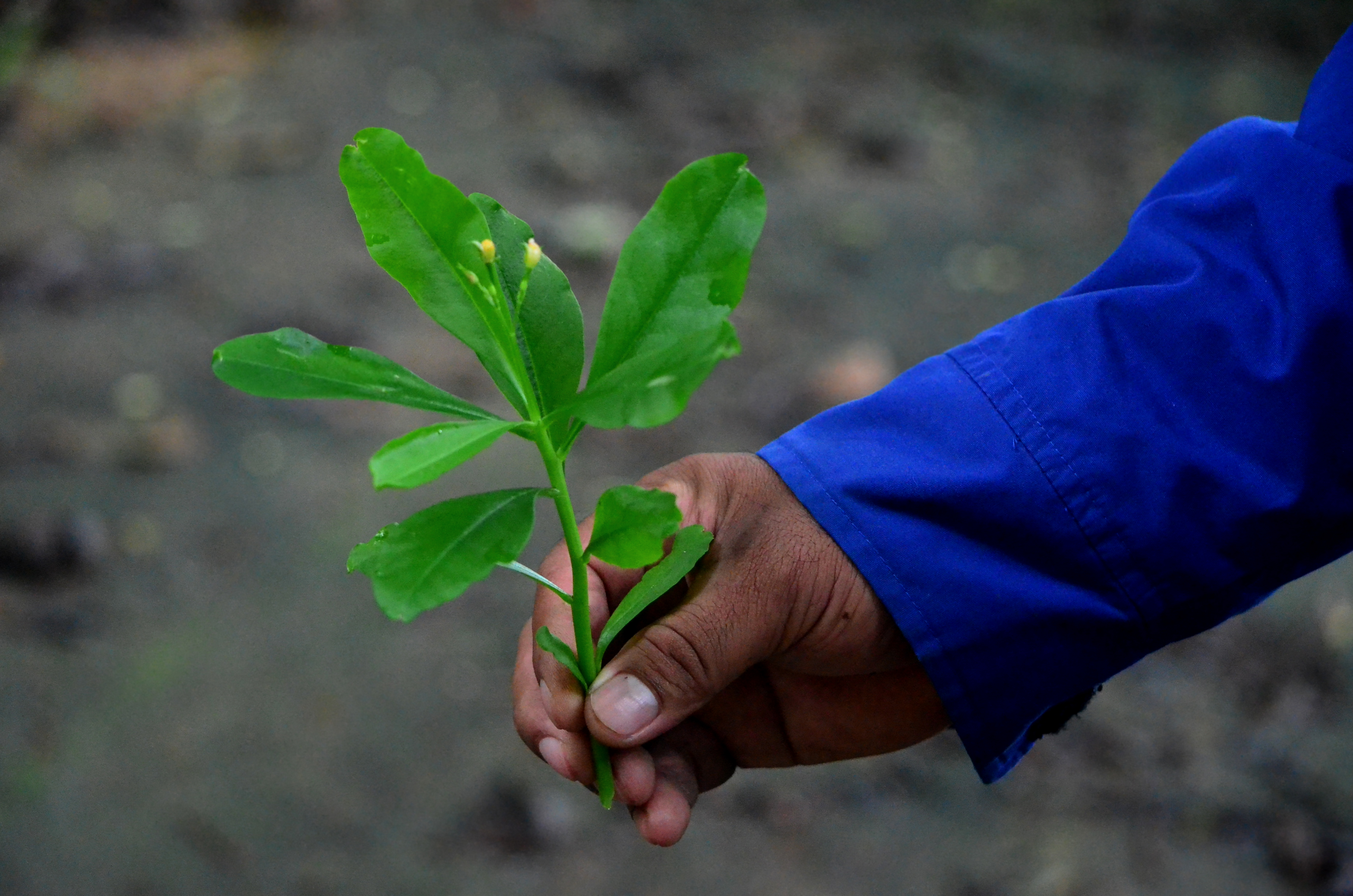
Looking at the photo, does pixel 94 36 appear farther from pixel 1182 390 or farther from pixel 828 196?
pixel 1182 390

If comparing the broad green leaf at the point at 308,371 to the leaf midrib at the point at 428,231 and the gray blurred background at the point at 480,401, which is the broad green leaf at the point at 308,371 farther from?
the gray blurred background at the point at 480,401

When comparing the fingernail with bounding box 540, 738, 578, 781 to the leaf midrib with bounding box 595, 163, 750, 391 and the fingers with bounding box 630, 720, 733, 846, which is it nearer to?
the fingers with bounding box 630, 720, 733, 846

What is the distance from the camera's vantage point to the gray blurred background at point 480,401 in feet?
6.62

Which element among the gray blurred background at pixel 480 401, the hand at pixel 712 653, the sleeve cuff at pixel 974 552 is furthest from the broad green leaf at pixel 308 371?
the gray blurred background at pixel 480 401

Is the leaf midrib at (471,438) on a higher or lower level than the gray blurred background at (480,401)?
higher

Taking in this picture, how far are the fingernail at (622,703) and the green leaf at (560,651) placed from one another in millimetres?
22

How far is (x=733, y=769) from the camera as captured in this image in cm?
123

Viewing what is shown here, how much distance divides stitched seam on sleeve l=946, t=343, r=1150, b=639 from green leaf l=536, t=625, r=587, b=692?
1.38ft

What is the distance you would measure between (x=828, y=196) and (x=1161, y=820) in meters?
2.08

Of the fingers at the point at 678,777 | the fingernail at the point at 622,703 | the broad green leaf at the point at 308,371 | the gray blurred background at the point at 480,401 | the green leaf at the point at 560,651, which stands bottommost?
the gray blurred background at the point at 480,401

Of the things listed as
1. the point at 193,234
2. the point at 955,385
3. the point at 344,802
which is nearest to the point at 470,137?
the point at 193,234

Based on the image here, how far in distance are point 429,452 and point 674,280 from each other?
8.8 inches

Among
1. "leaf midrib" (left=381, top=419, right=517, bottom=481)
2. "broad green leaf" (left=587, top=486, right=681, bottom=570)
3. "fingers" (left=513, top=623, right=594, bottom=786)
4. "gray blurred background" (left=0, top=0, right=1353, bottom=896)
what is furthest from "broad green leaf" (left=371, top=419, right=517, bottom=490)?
"gray blurred background" (left=0, top=0, right=1353, bottom=896)

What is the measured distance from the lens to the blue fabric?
1011 mm
